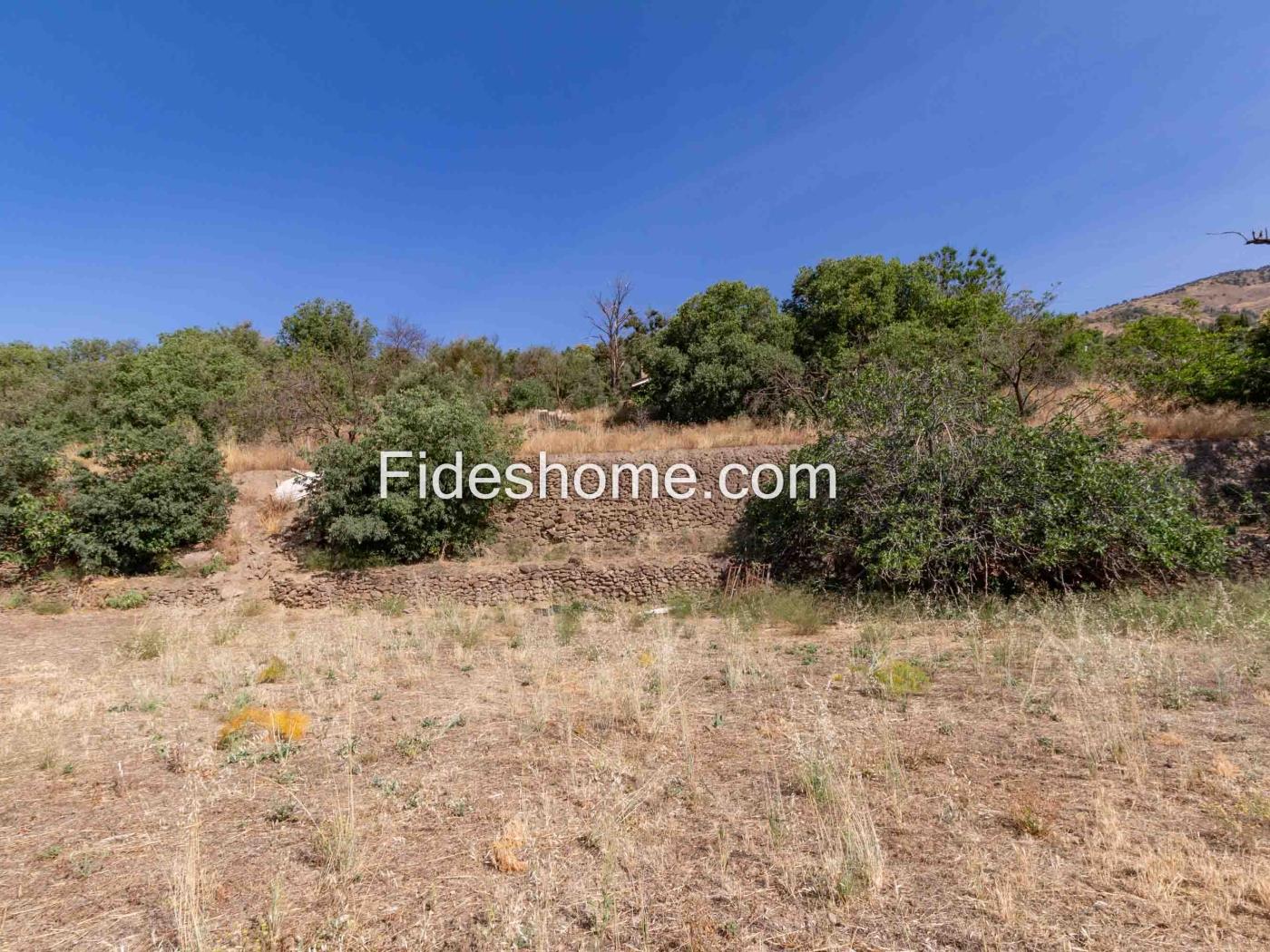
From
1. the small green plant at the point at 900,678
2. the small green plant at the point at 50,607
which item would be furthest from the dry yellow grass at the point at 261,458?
the small green plant at the point at 900,678

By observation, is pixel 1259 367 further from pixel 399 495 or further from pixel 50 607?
pixel 50 607

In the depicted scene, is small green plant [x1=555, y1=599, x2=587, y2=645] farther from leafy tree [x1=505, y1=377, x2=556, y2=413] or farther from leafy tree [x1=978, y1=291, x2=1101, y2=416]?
leafy tree [x1=505, y1=377, x2=556, y2=413]

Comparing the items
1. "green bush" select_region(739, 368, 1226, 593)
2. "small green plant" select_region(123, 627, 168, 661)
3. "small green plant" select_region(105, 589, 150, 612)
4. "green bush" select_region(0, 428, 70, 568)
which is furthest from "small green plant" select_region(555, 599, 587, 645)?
"green bush" select_region(0, 428, 70, 568)

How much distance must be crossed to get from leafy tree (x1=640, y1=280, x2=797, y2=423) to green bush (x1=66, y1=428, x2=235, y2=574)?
11714 millimetres

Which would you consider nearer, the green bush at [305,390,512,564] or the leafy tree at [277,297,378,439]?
the green bush at [305,390,512,564]

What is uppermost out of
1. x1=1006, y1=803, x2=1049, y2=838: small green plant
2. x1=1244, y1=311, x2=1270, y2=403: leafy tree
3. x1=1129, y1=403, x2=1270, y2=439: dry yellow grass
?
x1=1244, y1=311, x2=1270, y2=403: leafy tree

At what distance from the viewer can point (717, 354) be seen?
56.1 ft

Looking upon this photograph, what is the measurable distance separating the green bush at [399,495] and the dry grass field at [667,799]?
4484 millimetres

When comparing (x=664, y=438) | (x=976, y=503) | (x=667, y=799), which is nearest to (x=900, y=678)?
(x=667, y=799)

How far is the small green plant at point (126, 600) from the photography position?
376 inches

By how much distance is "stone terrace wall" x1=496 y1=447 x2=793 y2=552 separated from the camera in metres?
11.8

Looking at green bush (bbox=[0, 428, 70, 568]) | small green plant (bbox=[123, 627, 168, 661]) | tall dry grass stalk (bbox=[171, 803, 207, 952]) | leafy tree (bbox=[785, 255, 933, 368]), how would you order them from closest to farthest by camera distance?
A: tall dry grass stalk (bbox=[171, 803, 207, 952]), small green plant (bbox=[123, 627, 168, 661]), green bush (bbox=[0, 428, 70, 568]), leafy tree (bbox=[785, 255, 933, 368])

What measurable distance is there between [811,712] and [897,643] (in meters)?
2.45

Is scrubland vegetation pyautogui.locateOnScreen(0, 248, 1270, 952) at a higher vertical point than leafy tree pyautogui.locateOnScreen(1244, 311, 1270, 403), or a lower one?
lower
